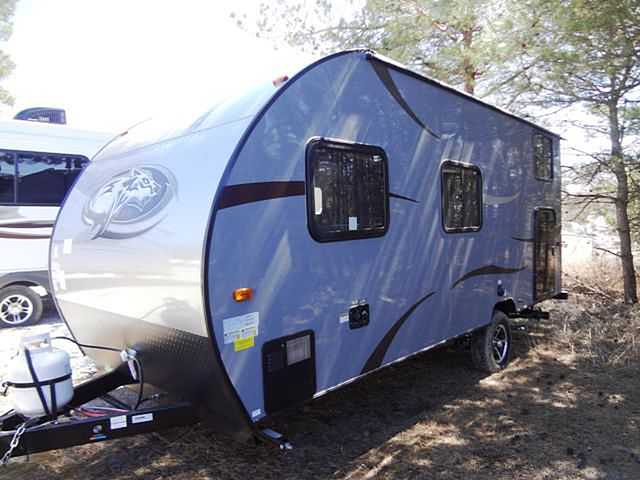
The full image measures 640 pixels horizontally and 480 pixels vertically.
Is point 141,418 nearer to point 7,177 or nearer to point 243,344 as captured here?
point 243,344

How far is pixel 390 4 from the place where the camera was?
28.9 ft

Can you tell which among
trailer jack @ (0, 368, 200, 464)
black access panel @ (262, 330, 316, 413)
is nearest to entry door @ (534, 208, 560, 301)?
black access panel @ (262, 330, 316, 413)

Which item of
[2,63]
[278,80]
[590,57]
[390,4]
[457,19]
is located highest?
[2,63]

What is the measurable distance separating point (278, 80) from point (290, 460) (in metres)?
2.66

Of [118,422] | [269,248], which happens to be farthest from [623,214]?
[118,422]

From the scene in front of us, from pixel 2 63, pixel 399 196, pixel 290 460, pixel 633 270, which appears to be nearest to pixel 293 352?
pixel 290 460

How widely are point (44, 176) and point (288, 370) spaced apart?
6423mm

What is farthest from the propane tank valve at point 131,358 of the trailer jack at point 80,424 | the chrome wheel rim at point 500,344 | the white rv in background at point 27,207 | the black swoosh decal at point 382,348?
the white rv in background at point 27,207

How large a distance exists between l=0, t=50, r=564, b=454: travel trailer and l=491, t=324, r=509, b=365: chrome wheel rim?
111 centimetres

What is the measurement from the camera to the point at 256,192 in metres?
2.96

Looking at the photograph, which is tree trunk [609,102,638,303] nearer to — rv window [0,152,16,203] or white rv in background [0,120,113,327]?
white rv in background [0,120,113,327]

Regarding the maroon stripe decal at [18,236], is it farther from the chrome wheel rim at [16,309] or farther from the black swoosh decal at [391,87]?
the black swoosh decal at [391,87]

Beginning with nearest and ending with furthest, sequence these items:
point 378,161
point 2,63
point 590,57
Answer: point 378,161 → point 590,57 → point 2,63

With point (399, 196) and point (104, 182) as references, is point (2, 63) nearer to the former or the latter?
point (104, 182)
